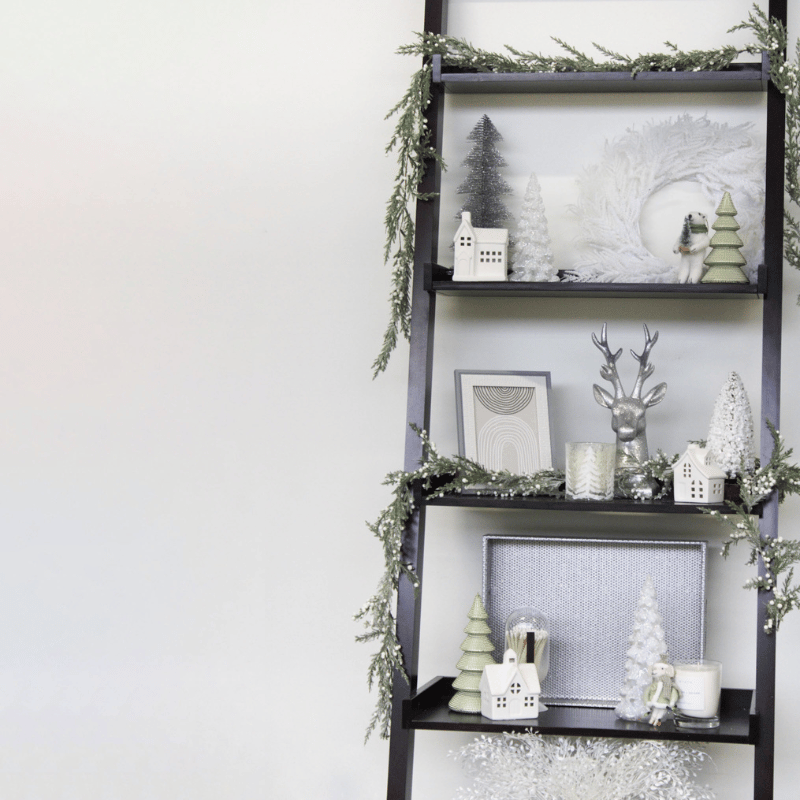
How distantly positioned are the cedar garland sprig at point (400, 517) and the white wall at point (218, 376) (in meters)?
0.25

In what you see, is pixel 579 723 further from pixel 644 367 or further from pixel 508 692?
pixel 644 367

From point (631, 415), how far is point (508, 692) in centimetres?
55

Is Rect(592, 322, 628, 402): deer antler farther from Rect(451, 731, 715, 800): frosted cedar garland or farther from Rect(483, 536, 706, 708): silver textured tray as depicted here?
Rect(451, 731, 715, 800): frosted cedar garland

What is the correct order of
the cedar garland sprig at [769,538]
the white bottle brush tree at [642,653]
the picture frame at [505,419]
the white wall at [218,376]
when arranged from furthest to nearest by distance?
1. the white wall at [218,376]
2. the picture frame at [505,419]
3. the white bottle brush tree at [642,653]
4. the cedar garland sprig at [769,538]

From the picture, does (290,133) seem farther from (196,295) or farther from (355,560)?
(355,560)

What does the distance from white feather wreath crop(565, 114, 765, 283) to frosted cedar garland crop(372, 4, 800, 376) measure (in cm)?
9

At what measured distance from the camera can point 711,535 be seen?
1957mm

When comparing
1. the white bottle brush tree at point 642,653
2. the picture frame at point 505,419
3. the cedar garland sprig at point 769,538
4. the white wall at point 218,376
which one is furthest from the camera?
the white wall at point 218,376

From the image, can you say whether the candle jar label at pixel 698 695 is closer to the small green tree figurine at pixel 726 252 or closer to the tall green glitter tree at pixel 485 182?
the small green tree figurine at pixel 726 252

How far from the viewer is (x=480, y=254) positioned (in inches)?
73.4

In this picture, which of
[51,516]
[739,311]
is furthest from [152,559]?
[739,311]

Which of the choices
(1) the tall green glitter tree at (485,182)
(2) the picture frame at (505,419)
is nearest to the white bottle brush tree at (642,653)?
Result: (2) the picture frame at (505,419)

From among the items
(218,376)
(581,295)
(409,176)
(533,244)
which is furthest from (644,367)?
(218,376)

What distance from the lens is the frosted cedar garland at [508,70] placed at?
5.74 ft
